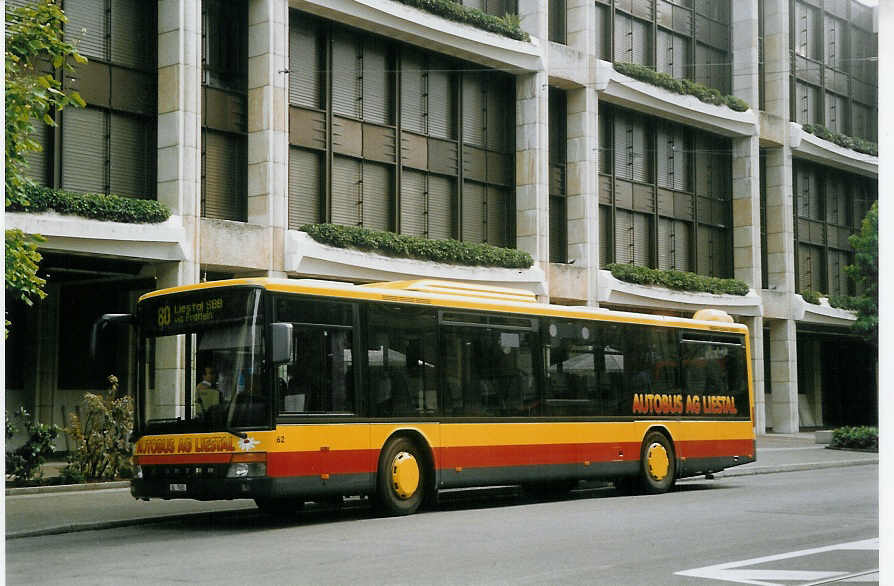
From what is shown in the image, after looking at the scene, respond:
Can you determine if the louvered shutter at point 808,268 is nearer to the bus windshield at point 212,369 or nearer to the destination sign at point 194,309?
the destination sign at point 194,309

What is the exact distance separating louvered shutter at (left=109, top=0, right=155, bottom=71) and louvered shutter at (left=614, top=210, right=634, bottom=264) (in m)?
18.3

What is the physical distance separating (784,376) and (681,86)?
12772 millimetres

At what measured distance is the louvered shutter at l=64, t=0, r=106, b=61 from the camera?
82.6 feet

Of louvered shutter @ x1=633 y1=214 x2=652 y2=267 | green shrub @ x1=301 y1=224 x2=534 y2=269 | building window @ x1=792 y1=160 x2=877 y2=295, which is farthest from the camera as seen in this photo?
building window @ x1=792 y1=160 x2=877 y2=295

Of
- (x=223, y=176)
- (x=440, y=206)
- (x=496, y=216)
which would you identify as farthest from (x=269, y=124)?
(x=496, y=216)

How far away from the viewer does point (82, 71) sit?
25.3 m

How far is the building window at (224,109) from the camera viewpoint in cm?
2767

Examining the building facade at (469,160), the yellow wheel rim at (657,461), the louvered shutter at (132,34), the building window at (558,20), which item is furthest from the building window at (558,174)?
the yellow wheel rim at (657,461)

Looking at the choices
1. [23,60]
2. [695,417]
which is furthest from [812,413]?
[23,60]

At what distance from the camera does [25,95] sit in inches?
522

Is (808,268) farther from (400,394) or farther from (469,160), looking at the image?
(400,394)

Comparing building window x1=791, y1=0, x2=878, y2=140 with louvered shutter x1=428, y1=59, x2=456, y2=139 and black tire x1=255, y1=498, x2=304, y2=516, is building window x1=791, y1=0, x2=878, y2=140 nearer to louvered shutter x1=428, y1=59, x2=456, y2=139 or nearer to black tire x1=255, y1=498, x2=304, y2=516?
black tire x1=255, y1=498, x2=304, y2=516

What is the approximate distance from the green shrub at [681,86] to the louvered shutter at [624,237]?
444cm

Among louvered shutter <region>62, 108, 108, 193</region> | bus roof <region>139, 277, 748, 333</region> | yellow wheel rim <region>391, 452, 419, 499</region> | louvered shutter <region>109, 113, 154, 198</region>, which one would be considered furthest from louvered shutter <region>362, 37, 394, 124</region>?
yellow wheel rim <region>391, 452, 419, 499</region>
